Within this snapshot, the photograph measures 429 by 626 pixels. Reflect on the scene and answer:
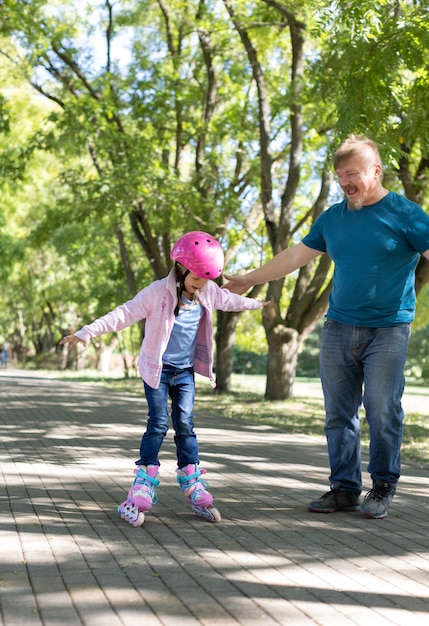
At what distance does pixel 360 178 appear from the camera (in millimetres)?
6105

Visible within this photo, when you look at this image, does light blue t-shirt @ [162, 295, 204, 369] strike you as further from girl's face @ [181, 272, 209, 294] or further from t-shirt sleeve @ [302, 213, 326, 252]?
t-shirt sleeve @ [302, 213, 326, 252]

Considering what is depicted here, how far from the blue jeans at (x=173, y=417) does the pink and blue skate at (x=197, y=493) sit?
0.06 meters

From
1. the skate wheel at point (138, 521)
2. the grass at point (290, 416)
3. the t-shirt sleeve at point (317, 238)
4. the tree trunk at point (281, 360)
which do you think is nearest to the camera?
the skate wheel at point (138, 521)

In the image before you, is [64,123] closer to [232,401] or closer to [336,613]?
[232,401]

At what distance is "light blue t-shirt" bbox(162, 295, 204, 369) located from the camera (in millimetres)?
6082

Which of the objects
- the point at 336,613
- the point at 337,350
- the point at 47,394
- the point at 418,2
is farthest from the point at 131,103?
the point at 336,613

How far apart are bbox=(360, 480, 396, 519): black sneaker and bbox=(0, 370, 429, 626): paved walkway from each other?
9 cm

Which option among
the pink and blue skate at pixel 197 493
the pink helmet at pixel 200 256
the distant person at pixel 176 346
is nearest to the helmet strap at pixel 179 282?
the distant person at pixel 176 346

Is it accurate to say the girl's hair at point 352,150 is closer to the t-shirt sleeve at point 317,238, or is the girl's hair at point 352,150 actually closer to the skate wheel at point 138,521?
the t-shirt sleeve at point 317,238

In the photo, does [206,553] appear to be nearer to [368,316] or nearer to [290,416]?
[368,316]

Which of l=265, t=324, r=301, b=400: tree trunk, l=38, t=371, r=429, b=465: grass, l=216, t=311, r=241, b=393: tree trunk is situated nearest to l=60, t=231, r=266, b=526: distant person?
l=38, t=371, r=429, b=465: grass

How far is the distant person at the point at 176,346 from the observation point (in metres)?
5.84

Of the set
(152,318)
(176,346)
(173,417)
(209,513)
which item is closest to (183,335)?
(176,346)

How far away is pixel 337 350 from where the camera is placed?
6402 millimetres
